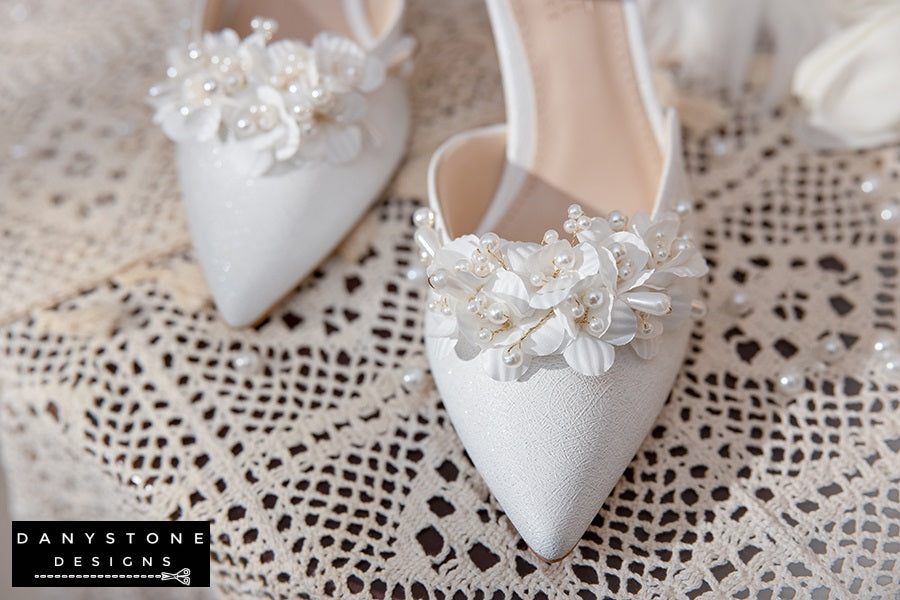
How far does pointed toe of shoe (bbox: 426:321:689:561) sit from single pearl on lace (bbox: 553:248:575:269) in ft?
0.22

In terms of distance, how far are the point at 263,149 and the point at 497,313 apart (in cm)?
30

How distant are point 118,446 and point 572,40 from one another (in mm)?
594

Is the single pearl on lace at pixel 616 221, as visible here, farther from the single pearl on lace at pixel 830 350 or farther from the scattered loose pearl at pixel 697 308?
the single pearl on lace at pixel 830 350

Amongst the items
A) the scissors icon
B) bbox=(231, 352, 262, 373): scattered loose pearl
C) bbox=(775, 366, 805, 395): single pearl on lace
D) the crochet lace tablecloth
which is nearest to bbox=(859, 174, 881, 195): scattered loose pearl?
the crochet lace tablecloth

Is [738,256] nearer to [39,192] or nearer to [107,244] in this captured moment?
[107,244]

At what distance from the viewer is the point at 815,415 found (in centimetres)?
69

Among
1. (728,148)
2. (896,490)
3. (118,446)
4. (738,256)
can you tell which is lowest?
(896,490)

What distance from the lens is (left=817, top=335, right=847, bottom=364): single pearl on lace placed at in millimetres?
722

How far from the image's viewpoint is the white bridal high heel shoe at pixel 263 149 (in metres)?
0.74

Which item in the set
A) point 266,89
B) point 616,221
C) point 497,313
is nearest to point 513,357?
point 497,313

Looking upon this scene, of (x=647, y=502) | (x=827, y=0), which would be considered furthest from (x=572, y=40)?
(x=647, y=502)

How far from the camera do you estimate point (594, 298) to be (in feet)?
1.87

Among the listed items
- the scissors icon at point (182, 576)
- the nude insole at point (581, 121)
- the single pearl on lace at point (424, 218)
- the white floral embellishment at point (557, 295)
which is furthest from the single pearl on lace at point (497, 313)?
the scissors icon at point (182, 576)

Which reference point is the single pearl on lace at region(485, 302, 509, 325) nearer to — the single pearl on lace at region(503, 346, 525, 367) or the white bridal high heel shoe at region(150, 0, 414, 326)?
the single pearl on lace at region(503, 346, 525, 367)
